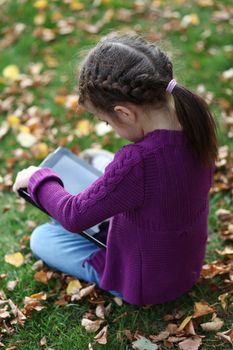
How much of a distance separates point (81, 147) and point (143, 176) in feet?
5.29

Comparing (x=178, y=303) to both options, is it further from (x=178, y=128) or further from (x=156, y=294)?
(x=178, y=128)

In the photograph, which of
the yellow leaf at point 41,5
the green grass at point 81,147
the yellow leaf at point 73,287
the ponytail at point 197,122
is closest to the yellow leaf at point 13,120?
the green grass at point 81,147

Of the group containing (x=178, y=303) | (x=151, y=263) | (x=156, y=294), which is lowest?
(x=178, y=303)

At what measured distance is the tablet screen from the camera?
244 cm

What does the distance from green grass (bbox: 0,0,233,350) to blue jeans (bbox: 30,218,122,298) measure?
0.34 feet

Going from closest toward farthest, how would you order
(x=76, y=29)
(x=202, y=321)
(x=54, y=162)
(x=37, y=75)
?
(x=202, y=321) < (x=54, y=162) < (x=37, y=75) < (x=76, y=29)

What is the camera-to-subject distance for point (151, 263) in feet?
6.63

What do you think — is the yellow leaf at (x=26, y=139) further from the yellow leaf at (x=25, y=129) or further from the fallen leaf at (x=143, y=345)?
the fallen leaf at (x=143, y=345)

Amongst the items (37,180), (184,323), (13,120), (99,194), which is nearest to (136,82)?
(99,194)

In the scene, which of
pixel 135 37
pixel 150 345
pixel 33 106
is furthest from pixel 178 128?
pixel 33 106

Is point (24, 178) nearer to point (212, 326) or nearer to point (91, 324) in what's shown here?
point (91, 324)

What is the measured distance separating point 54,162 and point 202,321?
96 centimetres

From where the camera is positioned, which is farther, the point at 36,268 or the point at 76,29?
the point at 76,29

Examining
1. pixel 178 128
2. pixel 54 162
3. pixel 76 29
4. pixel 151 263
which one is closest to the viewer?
pixel 178 128
